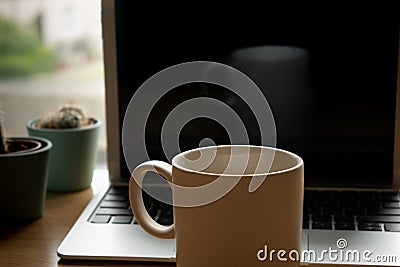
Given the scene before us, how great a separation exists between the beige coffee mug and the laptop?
0.24 metres

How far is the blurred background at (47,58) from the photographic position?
105 cm

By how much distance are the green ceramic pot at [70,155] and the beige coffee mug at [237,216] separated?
342 millimetres

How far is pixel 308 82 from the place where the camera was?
0.78 metres

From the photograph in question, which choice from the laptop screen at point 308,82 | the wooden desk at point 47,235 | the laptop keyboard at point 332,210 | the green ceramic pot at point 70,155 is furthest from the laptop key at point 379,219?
the green ceramic pot at point 70,155

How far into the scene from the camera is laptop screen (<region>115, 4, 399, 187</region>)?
77 cm

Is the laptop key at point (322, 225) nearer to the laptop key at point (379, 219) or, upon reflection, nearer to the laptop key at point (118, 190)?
the laptop key at point (379, 219)

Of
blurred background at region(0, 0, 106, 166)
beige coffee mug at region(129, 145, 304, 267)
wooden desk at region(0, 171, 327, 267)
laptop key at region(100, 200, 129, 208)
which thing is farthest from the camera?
blurred background at region(0, 0, 106, 166)

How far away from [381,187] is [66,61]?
21.9 inches

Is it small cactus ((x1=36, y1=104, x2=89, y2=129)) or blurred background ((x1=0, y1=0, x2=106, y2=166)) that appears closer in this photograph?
small cactus ((x1=36, y1=104, x2=89, y2=129))

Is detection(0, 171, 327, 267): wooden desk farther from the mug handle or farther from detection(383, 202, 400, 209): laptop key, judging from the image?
detection(383, 202, 400, 209): laptop key

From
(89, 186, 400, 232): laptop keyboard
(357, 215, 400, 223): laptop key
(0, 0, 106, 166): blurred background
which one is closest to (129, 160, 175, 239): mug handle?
(89, 186, 400, 232): laptop keyboard

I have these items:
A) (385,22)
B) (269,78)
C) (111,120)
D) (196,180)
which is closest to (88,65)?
(111,120)

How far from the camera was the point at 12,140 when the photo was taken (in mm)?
768

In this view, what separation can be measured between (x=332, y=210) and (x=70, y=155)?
331 mm
